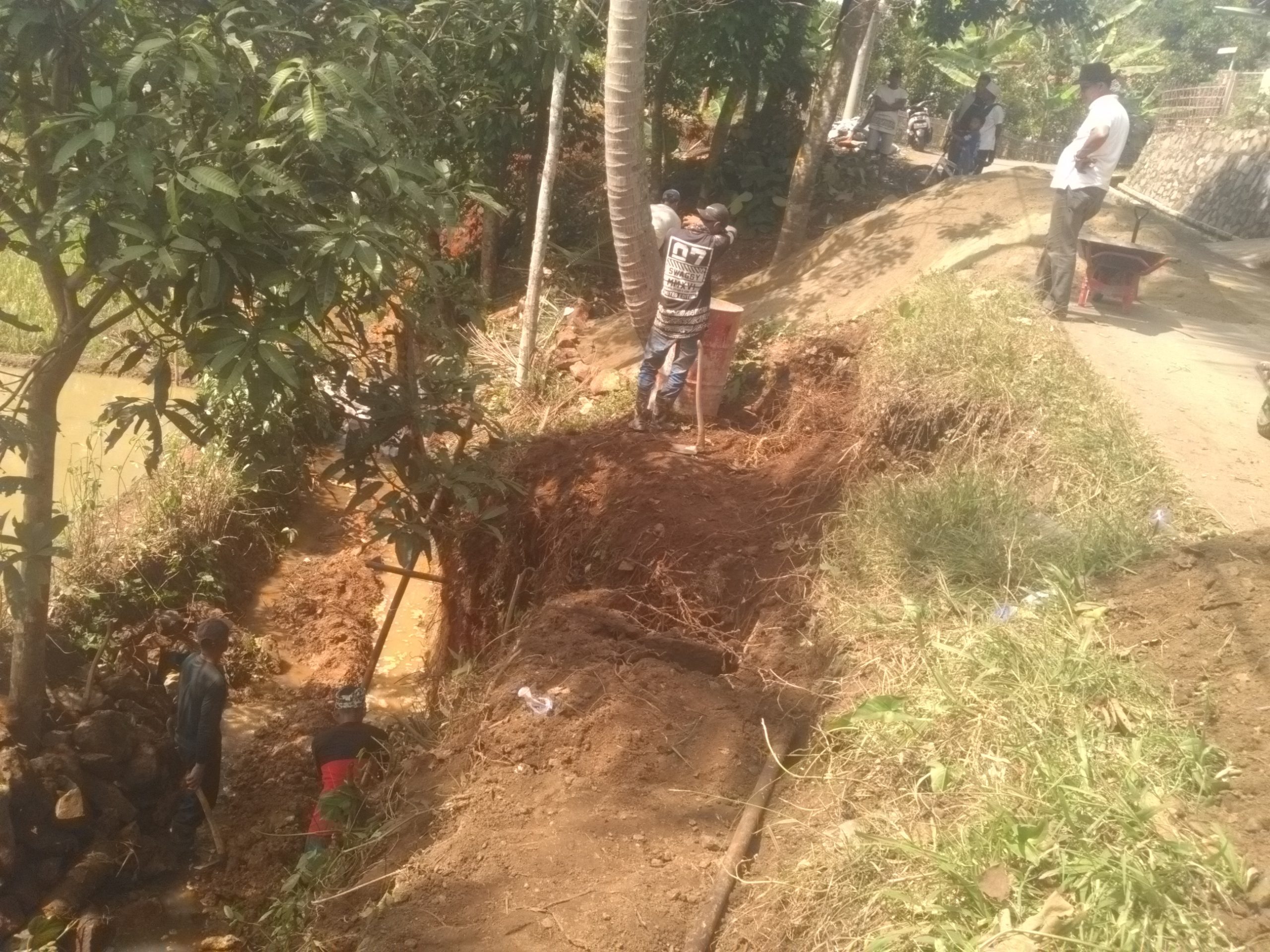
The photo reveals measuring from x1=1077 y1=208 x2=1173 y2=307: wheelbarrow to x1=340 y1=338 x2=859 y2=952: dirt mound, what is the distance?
2.00 metres

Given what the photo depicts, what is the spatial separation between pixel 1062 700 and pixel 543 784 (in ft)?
6.30

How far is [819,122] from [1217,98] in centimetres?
1276

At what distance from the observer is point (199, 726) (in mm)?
5090

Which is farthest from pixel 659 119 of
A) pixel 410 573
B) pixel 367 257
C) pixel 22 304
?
pixel 367 257

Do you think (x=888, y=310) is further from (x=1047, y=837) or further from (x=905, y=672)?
(x=1047, y=837)

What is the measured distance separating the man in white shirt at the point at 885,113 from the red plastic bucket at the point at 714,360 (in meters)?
7.50

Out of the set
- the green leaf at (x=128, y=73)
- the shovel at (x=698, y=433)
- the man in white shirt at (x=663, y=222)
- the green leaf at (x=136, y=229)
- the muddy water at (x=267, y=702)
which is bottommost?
the muddy water at (x=267, y=702)

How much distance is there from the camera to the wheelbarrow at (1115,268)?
7320 mm

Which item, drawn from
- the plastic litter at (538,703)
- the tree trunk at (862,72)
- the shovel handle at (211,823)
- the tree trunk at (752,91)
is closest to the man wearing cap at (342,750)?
the shovel handle at (211,823)

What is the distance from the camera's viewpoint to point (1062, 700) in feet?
11.1

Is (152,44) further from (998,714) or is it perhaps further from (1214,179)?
(1214,179)

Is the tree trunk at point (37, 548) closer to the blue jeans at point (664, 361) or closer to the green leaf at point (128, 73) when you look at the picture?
the green leaf at point (128, 73)

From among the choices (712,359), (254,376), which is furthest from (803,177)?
(254,376)

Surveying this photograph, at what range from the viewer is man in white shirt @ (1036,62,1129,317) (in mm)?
6516
